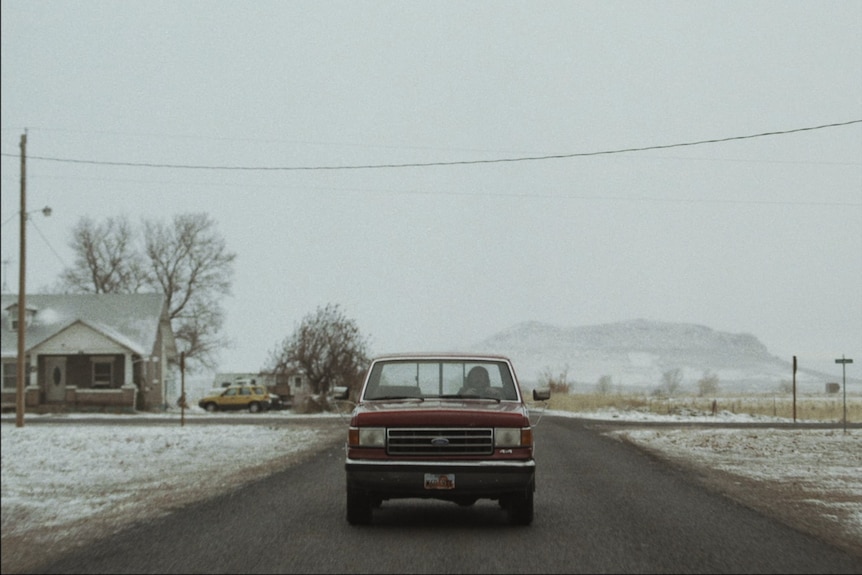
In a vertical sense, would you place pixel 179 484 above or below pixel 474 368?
below

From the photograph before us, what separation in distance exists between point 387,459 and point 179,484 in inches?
258

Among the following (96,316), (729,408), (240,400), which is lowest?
(729,408)

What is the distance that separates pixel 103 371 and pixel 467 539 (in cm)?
4957

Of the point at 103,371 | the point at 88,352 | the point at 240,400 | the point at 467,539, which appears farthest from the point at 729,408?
the point at 467,539

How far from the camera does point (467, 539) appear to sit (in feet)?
32.2

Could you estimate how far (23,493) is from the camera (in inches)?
563

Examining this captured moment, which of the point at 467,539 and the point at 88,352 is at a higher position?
the point at 88,352

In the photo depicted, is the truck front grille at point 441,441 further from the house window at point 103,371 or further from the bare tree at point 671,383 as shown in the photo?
the bare tree at point 671,383

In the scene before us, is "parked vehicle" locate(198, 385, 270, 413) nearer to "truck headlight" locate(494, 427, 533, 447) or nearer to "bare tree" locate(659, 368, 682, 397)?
"truck headlight" locate(494, 427, 533, 447)

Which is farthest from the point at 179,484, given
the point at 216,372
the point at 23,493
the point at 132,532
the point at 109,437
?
the point at 216,372

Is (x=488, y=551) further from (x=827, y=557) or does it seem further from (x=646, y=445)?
(x=646, y=445)

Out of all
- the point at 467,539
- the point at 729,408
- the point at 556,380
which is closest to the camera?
the point at 467,539

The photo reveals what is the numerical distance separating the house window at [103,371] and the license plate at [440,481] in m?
48.3

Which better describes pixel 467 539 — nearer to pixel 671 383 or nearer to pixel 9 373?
pixel 9 373
